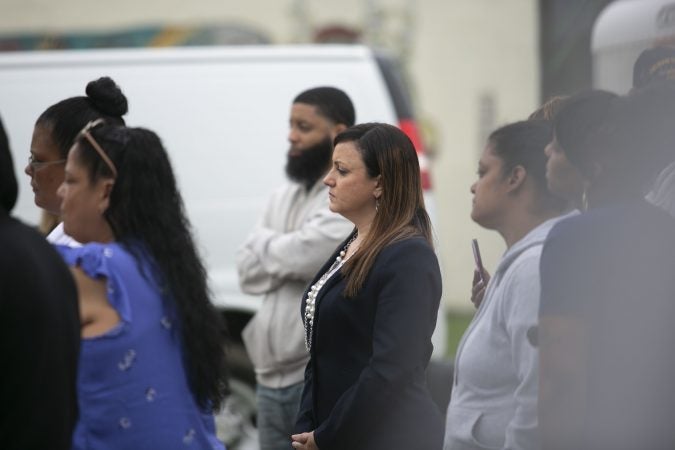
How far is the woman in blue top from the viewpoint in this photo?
3.01 meters

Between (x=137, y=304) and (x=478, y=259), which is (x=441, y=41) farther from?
(x=137, y=304)

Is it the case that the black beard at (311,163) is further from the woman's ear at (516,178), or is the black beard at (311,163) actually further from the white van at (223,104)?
the white van at (223,104)

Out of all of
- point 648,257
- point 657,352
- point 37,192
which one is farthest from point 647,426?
point 37,192

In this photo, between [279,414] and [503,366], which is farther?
[279,414]

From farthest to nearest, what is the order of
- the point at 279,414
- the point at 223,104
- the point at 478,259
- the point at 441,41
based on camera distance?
the point at 441,41
the point at 223,104
the point at 279,414
the point at 478,259

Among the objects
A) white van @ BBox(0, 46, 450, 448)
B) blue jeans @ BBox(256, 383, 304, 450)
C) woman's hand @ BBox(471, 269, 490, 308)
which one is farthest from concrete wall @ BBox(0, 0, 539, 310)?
woman's hand @ BBox(471, 269, 490, 308)

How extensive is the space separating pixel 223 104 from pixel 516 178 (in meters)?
3.39

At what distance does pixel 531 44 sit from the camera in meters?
Answer: 15.8

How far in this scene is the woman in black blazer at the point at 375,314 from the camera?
11.6 ft

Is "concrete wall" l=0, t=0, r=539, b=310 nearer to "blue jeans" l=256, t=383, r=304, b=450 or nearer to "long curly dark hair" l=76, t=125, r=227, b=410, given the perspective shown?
"blue jeans" l=256, t=383, r=304, b=450

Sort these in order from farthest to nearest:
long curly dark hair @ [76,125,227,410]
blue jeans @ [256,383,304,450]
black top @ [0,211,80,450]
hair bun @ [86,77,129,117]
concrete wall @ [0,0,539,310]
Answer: concrete wall @ [0,0,539,310] < blue jeans @ [256,383,304,450] < hair bun @ [86,77,129,117] < long curly dark hair @ [76,125,227,410] < black top @ [0,211,80,450]

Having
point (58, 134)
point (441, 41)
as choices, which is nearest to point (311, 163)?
point (58, 134)

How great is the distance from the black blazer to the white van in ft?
10.4

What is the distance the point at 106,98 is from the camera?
12.3 feet
